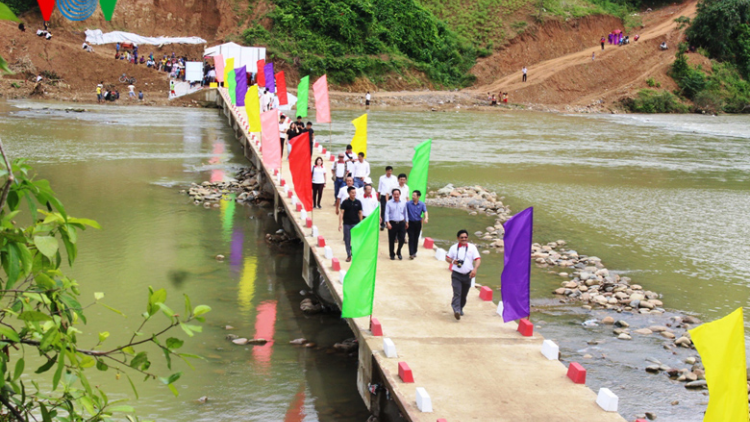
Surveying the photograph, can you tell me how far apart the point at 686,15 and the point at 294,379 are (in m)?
63.6

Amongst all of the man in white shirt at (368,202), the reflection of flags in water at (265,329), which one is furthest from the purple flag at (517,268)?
the man in white shirt at (368,202)

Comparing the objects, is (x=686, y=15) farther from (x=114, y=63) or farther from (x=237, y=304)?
(x=237, y=304)

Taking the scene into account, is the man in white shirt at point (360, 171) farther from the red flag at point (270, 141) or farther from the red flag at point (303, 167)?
the red flag at point (270, 141)

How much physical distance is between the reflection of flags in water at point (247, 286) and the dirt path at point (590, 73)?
136 ft

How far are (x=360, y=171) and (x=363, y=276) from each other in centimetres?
661

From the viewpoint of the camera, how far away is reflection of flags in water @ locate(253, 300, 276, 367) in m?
11.1

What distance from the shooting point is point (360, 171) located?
51.5 ft

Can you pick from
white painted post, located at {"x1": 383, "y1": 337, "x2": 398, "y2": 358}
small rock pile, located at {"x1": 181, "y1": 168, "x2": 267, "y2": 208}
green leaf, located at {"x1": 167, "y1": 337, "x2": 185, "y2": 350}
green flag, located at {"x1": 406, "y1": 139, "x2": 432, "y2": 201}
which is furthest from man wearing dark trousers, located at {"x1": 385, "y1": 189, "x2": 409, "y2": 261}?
small rock pile, located at {"x1": 181, "y1": 168, "x2": 267, "y2": 208}

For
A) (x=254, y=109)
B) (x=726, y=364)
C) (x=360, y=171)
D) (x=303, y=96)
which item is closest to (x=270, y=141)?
(x=254, y=109)

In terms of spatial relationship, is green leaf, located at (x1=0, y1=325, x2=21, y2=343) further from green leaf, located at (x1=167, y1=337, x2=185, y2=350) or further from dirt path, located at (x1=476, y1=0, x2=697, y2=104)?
dirt path, located at (x1=476, y1=0, x2=697, y2=104)

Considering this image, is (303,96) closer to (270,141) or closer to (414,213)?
(270,141)

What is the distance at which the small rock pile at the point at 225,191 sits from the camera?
71.1 ft

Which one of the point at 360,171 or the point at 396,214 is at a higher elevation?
the point at 360,171

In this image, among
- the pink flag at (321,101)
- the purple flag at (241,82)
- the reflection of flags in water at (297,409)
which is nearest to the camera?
the reflection of flags in water at (297,409)
